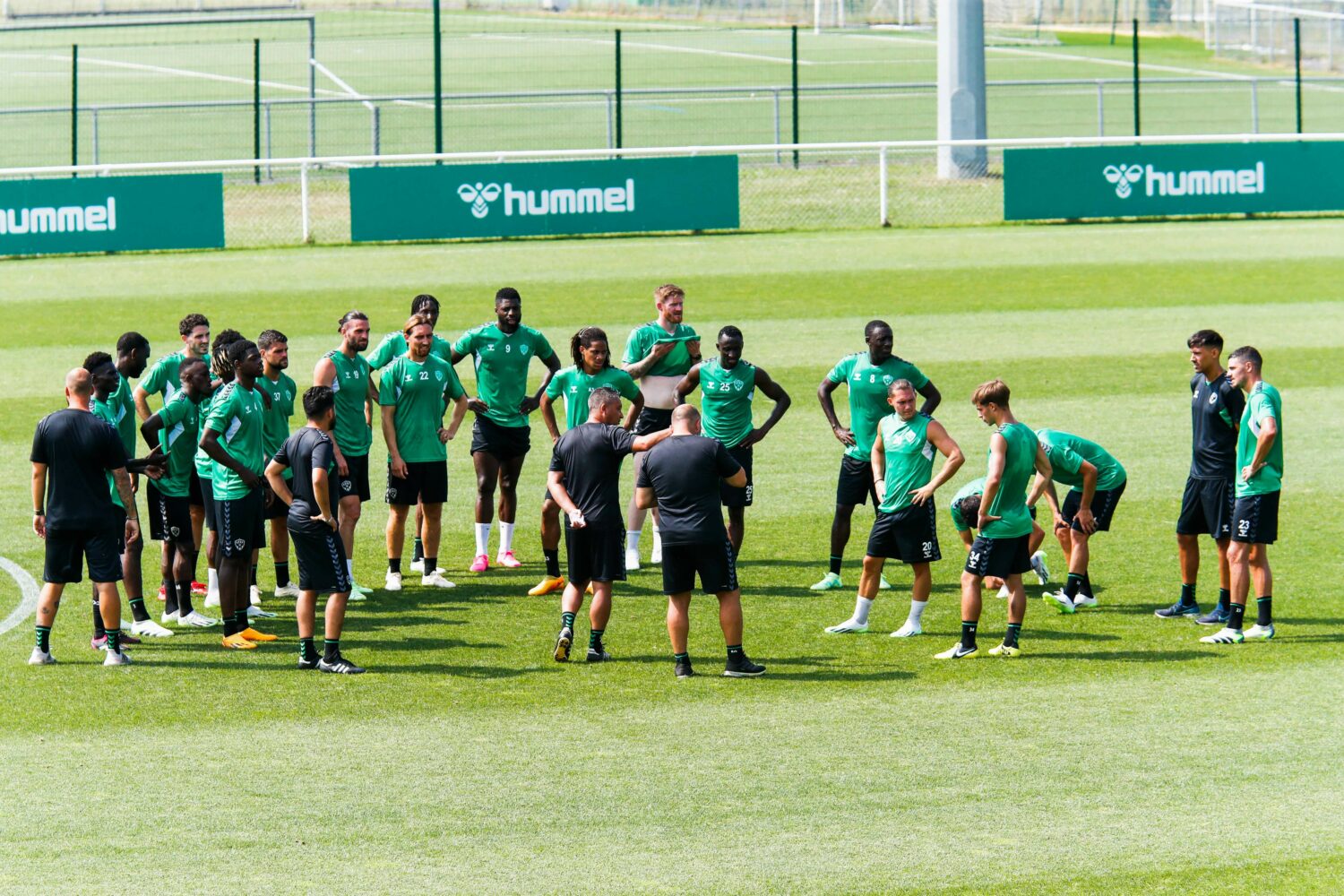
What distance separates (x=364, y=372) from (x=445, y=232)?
1729 cm

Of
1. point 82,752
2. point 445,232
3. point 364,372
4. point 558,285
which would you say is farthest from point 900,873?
point 445,232

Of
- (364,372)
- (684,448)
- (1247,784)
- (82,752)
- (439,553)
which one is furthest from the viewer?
(439,553)

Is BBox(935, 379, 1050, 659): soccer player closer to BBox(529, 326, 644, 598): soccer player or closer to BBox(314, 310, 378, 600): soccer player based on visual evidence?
BBox(529, 326, 644, 598): soccer player

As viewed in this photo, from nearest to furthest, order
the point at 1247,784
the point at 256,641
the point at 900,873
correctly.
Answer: the point at 900,873, the point at 1247,784, the point at 256,641

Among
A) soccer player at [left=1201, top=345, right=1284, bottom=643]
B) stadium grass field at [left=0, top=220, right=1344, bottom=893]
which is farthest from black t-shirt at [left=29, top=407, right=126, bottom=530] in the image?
soccer player at [left=1201, top=345, right=1284, bottom=643]

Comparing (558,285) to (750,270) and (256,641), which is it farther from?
(256,641)

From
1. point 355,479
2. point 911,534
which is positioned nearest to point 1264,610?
point 911,534

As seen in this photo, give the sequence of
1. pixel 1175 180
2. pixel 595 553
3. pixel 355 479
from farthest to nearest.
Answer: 1. pixel 1175 180
2. pixel 355 479
3. pixel 595 553

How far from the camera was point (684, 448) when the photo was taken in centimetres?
1112

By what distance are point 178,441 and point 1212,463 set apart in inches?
295

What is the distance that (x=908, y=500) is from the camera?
12.1 meters

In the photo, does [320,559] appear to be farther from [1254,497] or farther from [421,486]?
[1254,497]

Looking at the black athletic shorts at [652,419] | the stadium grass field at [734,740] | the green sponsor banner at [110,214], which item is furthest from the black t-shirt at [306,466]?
the green sponsor banner at [110,214]

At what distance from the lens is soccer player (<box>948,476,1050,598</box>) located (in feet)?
40.9
